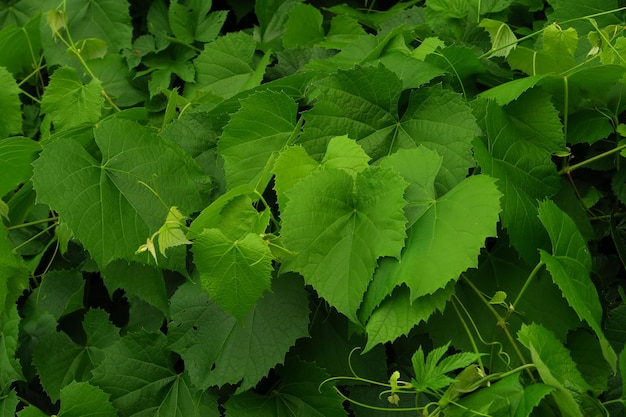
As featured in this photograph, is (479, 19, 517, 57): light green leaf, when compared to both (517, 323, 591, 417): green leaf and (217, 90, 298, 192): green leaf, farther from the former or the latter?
(517, 323, 591, 417): green leaf

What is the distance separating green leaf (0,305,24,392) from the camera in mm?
1505

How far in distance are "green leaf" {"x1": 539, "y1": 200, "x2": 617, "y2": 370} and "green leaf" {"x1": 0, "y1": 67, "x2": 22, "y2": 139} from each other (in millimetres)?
1277

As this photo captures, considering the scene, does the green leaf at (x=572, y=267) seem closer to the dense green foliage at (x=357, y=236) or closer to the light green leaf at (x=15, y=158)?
the dense green foliage at (x=357, y=236)

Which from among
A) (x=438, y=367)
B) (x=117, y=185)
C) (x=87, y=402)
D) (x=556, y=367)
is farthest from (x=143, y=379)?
(x=556, y=367)

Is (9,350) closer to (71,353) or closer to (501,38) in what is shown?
(71,353)

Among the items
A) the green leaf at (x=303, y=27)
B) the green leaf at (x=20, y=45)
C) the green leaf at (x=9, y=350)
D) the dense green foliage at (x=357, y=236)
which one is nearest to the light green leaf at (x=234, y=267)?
the dense green foliage at (x=357, y=236)

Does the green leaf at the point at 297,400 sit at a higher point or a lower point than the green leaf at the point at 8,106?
lower

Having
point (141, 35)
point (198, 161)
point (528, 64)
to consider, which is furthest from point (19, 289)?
point (528, 64)

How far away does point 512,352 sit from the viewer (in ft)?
3.95

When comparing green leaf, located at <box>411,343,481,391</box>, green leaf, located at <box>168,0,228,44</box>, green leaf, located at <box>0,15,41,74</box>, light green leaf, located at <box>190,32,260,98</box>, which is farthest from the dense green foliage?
green leaf, located at <box>0,15,41,74</box>

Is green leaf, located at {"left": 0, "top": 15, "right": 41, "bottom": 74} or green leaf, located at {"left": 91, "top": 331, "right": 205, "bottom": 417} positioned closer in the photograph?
green leaf, located at {"left": 91, "top": 331, "right": 205, "bottom": 417}

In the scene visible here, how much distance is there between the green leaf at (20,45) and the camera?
195cm

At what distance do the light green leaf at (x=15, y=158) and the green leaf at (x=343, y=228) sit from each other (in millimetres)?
624

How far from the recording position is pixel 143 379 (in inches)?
55.0
